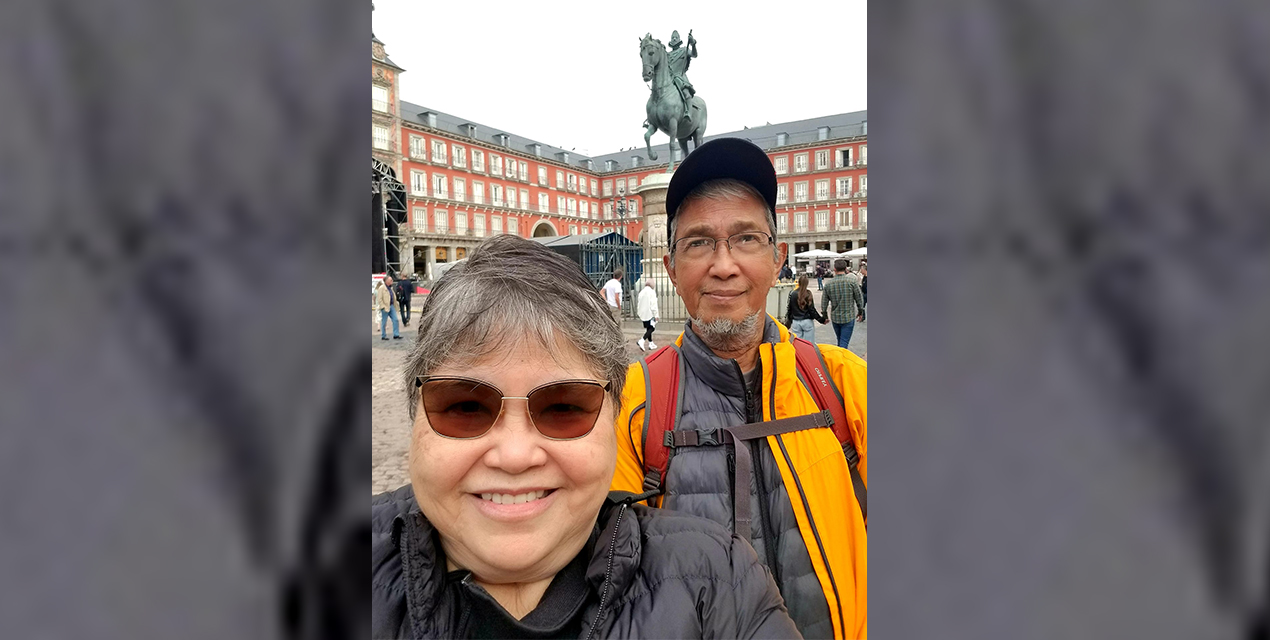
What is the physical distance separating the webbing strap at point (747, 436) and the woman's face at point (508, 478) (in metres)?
0.56

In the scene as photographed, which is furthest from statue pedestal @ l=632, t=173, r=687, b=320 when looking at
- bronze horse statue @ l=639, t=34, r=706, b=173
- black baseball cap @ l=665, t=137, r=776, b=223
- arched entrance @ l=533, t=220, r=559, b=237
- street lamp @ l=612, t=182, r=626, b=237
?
black baseball cap @ l=665, t=137, r=776, b=223

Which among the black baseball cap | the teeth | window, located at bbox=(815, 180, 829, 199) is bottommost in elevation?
the teeth

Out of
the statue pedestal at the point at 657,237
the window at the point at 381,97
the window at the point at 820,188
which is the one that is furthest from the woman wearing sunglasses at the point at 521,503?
the window at the point at 820,188

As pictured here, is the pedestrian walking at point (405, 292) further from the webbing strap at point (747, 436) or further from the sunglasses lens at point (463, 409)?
the sunglasses lens at point (463, 409)

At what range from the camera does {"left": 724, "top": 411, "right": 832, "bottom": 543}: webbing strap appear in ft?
4.38

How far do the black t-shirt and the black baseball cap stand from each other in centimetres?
117

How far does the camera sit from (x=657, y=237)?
7.82 m

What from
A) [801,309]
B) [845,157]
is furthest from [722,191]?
[845,157]

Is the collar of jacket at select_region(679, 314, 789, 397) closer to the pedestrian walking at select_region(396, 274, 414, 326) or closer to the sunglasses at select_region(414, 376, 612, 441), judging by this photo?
the sunglasses at select_region(414, 376, 612, 441)
